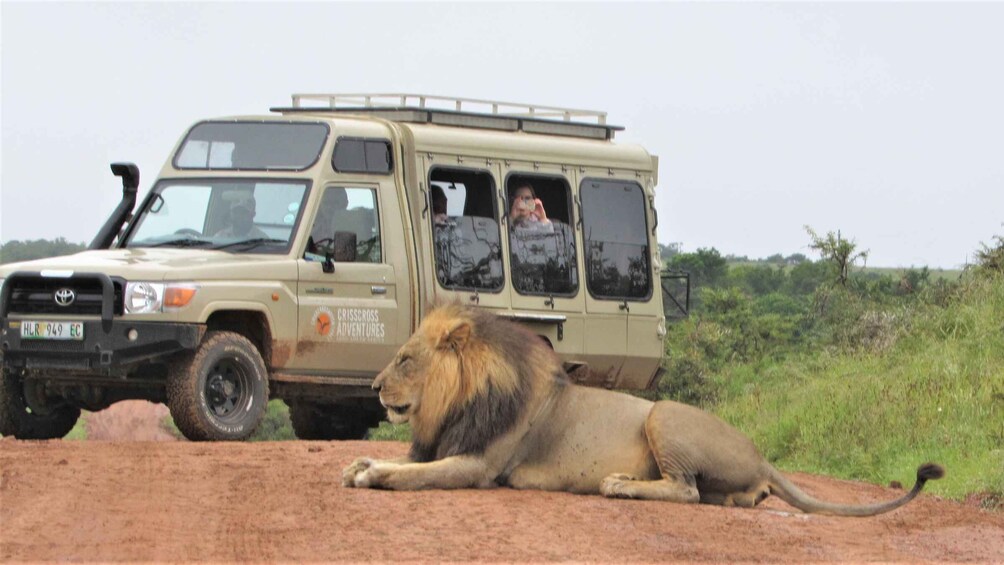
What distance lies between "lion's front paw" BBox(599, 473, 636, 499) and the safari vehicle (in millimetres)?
3065

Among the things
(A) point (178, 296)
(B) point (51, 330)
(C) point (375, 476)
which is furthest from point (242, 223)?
(C) point (375, 476)

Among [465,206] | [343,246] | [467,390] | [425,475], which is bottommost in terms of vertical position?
[425,475]

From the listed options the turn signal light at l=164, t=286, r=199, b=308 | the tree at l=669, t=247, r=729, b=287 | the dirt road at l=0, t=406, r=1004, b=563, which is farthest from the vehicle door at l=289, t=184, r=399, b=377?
the tree at l=669, t=247, r=729, b=287

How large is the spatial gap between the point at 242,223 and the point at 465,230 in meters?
2.00

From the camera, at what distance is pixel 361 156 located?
14.1m

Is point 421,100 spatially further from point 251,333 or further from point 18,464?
point 18,464

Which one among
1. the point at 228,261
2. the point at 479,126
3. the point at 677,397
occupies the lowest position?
the point at 677,397

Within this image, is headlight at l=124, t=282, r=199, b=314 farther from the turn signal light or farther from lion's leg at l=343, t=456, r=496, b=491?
lion's leg at l=343, t=456, r=496, b=491

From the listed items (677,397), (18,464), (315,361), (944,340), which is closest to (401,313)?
(315,361)

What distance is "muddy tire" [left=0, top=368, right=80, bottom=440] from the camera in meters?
13.0

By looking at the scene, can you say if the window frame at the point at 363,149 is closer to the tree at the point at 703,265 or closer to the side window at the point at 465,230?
the side window at the point at 465,230

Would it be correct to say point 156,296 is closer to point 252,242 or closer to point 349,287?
point 252,242

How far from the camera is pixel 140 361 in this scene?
40.1 ft

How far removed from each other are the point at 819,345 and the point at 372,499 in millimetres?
15719
